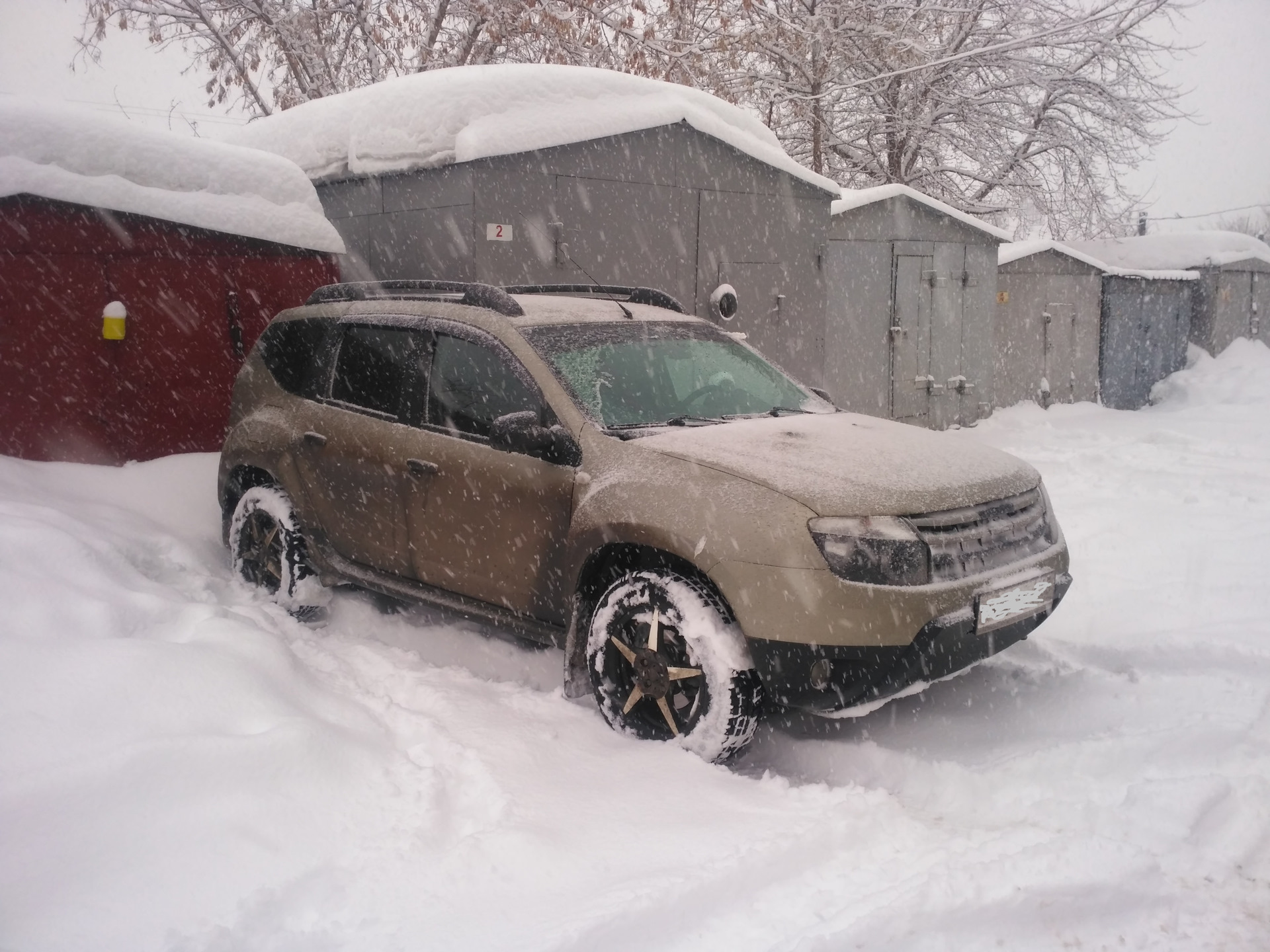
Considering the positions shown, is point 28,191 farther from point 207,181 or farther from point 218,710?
point 218,710

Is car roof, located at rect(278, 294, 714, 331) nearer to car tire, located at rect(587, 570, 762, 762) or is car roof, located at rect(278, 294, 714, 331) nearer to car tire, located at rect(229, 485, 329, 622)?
car tire, located at rect(229, 485, 329, 622)

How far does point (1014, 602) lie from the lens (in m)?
3.62

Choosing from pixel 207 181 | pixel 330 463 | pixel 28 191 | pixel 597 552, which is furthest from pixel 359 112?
pixel 597 552

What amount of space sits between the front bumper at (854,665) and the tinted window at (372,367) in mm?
2204

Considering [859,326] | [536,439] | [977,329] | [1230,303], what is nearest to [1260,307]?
[1230,303]

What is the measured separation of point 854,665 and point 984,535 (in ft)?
2.49

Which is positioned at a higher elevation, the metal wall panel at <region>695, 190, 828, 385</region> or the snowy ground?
the metal wall panel at <region>695, 190, 828, 385</region>

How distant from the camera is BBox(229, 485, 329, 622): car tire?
5.03m

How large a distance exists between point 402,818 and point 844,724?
1.82m

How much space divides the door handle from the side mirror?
498 mm

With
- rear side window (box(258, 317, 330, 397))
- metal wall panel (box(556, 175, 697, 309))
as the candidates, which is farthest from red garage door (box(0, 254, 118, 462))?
metal wall panel (box(556, 175, 697, 309))

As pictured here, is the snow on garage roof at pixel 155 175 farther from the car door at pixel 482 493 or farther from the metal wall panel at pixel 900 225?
the metal wall panel at pixel 900 225

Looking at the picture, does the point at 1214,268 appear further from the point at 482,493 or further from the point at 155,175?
the point at 482,493

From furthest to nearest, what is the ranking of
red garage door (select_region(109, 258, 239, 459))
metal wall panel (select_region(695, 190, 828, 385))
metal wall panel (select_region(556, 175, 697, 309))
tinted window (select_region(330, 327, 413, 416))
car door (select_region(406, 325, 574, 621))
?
metal wall panel (select_region(695, 190, 828, 385)) → metal wall panel (select_region(556, 175, 697, 309)) → red garage door (select_region(109, 258, 239, 459)) → tinted window (select_region(330, 327, 413, 416)) → car door (select_region(406, 325, 574, 621))
